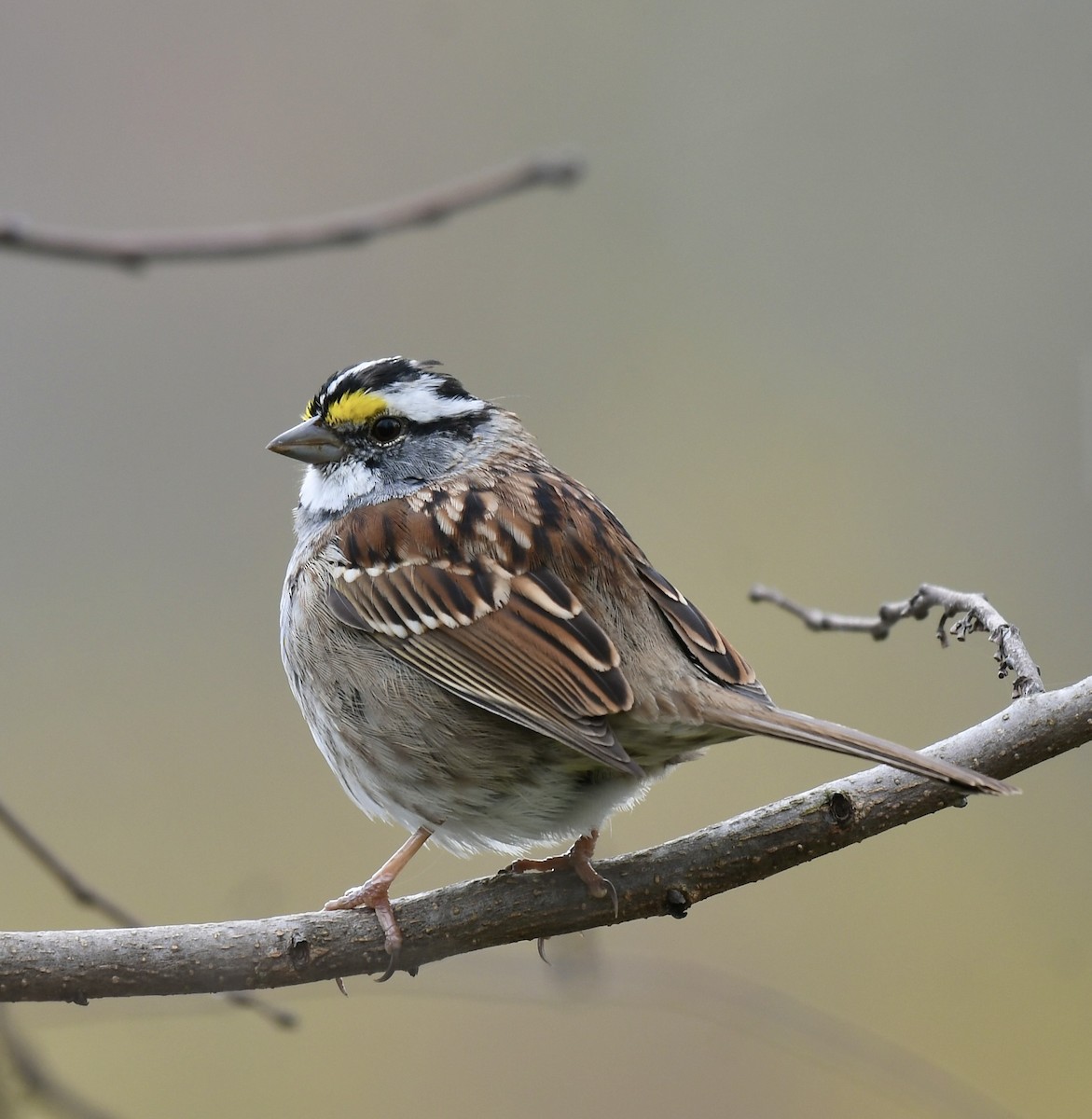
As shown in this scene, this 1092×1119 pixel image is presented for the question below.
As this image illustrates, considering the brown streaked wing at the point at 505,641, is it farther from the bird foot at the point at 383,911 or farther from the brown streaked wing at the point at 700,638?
the bird foot at the point at 383,911

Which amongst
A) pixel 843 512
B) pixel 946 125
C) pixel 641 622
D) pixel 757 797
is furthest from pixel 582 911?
pixel 946 125

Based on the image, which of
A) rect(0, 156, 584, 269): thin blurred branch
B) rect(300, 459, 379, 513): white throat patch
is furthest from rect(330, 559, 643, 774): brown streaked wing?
rect(0, 156, 584, 269): thin blurred branch

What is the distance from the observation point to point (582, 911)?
278 centimetres

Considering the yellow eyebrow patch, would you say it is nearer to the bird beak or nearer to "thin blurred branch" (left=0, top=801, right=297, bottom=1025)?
the bird beak

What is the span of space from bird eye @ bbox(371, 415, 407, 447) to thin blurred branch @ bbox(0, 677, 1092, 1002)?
128 cm

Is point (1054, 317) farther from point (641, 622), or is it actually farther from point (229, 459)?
point (641, 622)

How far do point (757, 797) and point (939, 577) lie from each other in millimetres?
1311

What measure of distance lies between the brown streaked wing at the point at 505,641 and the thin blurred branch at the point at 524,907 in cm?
25

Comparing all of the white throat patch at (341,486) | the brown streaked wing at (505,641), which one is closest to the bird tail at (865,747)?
the brown streaked wing at (505,641)

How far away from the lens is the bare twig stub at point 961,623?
266cm

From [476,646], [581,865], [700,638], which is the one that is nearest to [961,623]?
[700,638]

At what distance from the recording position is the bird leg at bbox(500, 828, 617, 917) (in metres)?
2.76

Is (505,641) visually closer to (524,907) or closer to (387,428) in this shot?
(524,907)

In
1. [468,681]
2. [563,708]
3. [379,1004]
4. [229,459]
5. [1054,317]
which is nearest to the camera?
[563,708]
